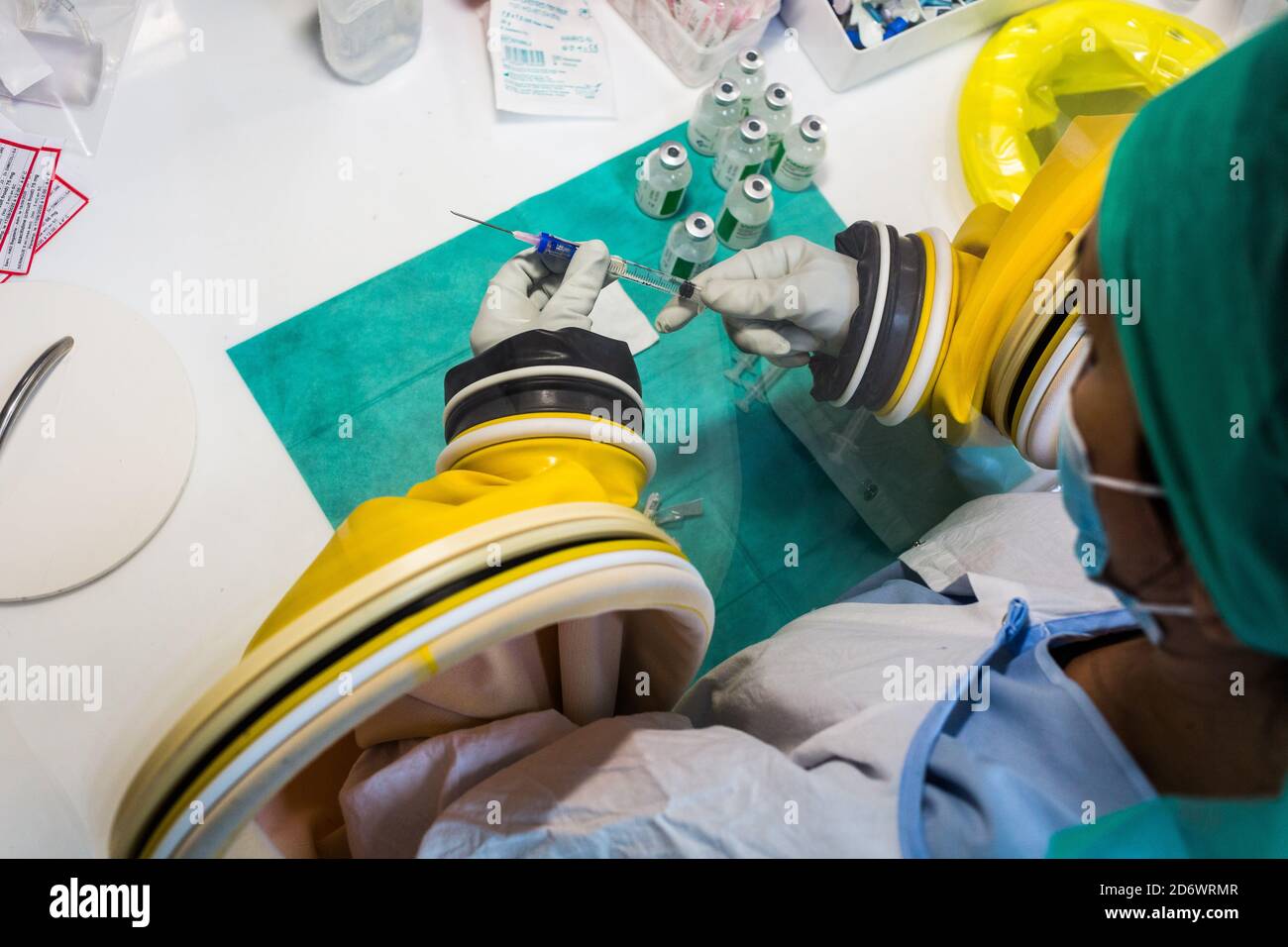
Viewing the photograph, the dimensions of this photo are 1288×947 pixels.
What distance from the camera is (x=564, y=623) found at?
0.53 metres

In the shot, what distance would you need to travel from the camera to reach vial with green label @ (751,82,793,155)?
1123mm

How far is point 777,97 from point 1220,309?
89 cm

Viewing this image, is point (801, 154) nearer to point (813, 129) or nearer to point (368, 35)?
point (813, 129)

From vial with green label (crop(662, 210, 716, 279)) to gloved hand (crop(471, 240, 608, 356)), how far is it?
7.6 inches

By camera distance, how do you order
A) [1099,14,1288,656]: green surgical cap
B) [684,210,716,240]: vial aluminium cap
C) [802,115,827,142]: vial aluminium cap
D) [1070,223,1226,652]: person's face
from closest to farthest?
[1099,14,1288,656]: green surgical cap < [1070,223,1226,652]: person's face < [684,210,716,240]: vial aluminium cap < [802,115,827,142]: vial aluminium cap

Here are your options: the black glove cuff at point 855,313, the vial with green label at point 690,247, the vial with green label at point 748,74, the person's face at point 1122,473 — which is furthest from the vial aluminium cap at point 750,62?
the person's face at point 1122,473

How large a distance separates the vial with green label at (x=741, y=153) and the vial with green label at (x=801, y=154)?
3 centimetres

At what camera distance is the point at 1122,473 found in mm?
452

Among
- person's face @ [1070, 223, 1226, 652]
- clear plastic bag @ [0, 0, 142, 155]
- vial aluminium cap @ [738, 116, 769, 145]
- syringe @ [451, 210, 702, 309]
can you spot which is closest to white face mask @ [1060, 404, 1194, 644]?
person's face @ [1070, 223, 1226, 652]

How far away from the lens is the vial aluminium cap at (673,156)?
3.47ft

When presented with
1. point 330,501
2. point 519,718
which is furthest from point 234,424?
point 519,718

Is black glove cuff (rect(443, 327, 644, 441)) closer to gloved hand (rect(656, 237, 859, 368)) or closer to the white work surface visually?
gloved hand (rect(656, 237, 859, 368))

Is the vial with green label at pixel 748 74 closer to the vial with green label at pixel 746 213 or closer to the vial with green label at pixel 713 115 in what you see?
the vial with green label at pixel 713 115
